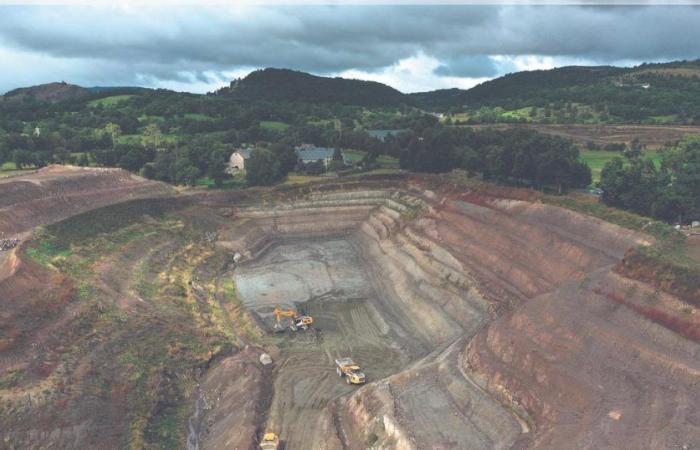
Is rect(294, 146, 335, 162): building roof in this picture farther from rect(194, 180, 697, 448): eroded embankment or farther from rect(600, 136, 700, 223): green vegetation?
rect(600, 136, 700, 223): green vegetation

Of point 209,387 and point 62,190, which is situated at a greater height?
point 62,190

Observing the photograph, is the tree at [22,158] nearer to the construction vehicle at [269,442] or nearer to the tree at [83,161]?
the tree at [83,161]

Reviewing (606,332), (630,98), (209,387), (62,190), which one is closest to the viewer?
(606,332)

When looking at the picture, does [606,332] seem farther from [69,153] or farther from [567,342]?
[69,153]

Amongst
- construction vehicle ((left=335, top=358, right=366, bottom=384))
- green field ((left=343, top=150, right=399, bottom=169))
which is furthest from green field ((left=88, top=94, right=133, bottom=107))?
construction vehicle ((left=335, top=358, right=366, bottom=384))

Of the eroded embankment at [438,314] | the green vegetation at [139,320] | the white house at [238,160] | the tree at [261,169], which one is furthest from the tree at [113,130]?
the green vegetation at [139,320]

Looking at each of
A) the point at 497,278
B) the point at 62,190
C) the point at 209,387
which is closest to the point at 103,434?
the point at 209,387

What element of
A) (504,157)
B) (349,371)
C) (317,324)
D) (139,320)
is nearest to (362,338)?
(317,324)
